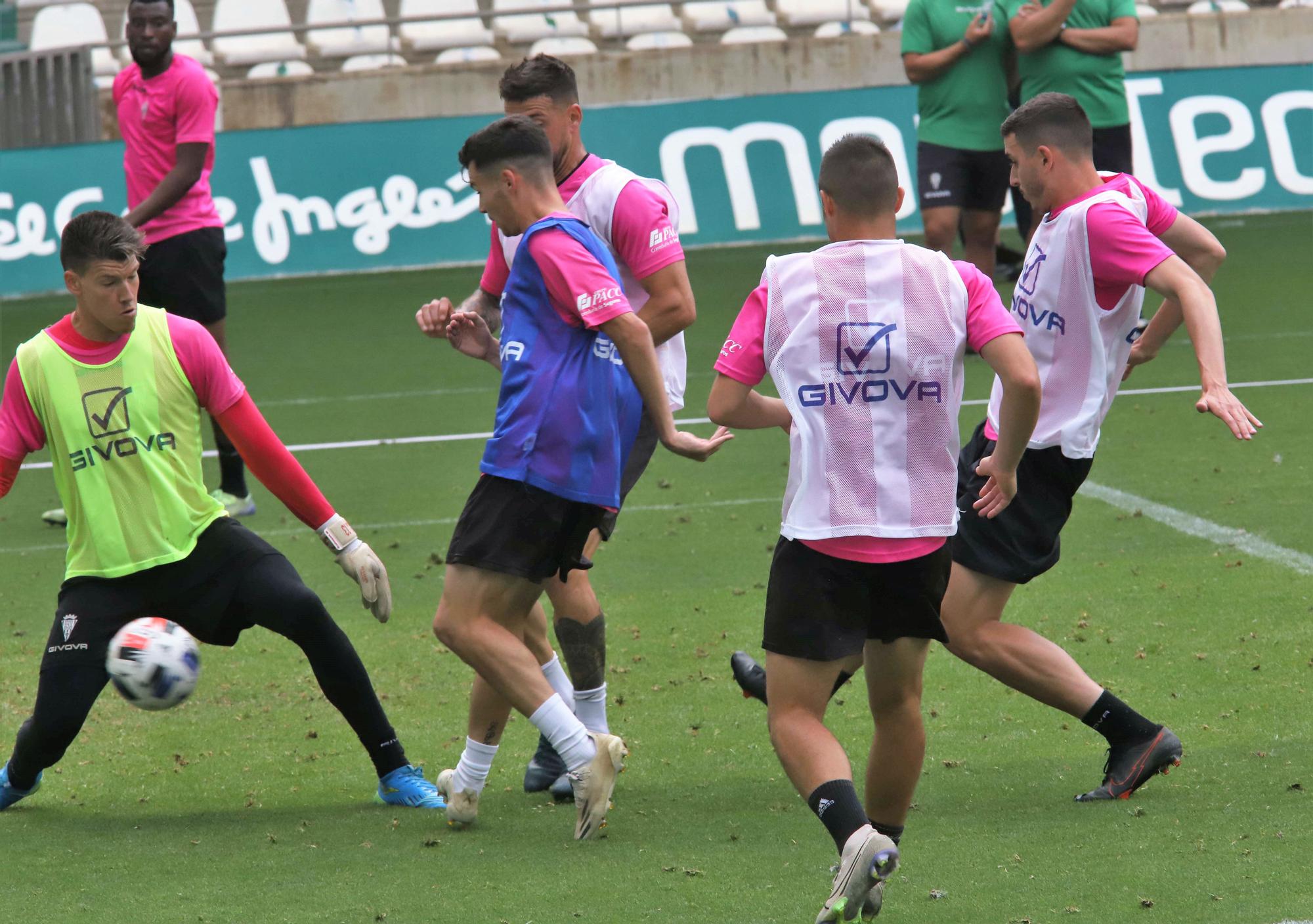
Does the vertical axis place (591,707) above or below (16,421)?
below

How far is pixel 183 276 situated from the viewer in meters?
8.18

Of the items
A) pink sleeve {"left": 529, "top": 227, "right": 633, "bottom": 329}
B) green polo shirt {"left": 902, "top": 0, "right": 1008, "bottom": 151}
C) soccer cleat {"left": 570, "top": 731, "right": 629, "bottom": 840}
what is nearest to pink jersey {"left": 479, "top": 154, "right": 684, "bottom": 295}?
pink sleeve {"left": 529, "top": 227, "right": 633, "bottom": 329}

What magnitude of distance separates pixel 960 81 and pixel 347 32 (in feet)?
43.6

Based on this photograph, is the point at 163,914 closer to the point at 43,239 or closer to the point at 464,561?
the point at 464,561

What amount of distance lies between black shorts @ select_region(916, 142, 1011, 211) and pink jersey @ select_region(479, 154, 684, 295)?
222 inches

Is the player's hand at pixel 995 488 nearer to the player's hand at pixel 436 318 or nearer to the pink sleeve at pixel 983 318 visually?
the pink sleeve at pixel 983 318

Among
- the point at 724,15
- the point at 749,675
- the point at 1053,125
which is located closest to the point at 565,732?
the point at 749,675

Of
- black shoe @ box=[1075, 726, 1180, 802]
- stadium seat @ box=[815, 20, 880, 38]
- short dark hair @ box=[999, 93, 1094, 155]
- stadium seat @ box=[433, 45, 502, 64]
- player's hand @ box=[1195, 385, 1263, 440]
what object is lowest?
black shoe @ box=[1075, 726, 1180, 802]

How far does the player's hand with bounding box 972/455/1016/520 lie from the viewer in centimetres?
391

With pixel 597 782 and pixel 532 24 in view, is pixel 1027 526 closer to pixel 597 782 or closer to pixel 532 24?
pixel 597 782

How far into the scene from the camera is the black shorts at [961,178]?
10.3 metres

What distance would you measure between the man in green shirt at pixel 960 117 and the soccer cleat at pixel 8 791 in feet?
22.2

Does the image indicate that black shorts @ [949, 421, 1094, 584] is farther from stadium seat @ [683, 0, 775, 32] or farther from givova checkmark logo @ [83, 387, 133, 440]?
stadium seat @ [683, 0, 775, 32]

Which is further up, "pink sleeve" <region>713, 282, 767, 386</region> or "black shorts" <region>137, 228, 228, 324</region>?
"pink sleeve" <region>713, 282, 767, 386</region>
